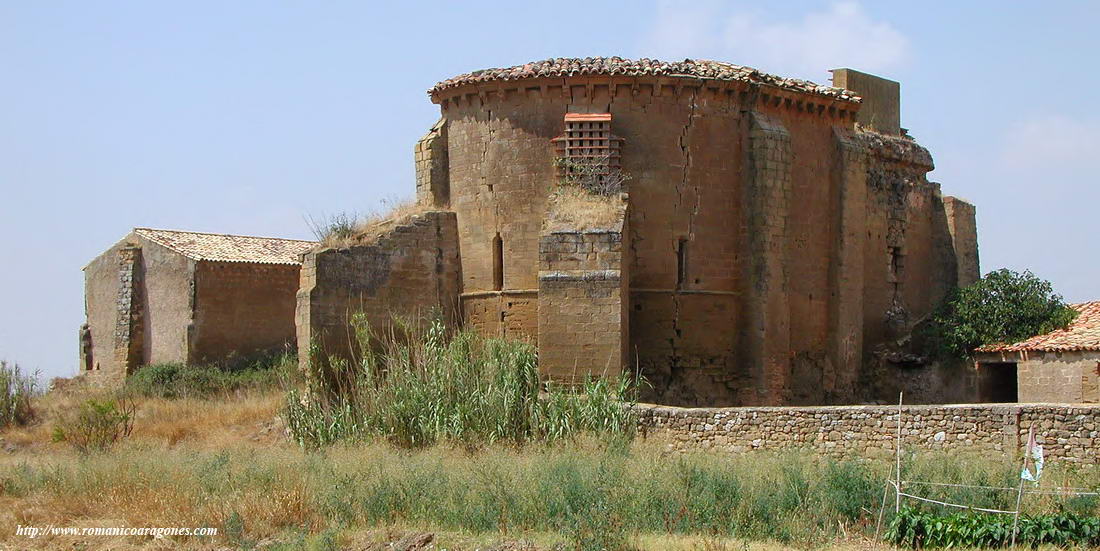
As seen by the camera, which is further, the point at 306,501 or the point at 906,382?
the point at 906,382

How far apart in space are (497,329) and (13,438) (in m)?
9.53

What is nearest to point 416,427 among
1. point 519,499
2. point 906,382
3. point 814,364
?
point 519,499

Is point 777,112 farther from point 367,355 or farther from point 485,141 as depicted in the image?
point 367,355

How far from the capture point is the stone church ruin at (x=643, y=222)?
795 inches

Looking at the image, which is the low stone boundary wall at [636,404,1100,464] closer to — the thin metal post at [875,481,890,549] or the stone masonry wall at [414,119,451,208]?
the thin metal post at [875,481,890,549]

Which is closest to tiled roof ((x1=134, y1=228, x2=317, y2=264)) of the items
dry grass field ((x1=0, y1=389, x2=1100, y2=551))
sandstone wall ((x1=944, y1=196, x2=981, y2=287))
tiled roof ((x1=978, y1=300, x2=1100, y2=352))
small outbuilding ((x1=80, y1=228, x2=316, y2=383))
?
small outbuilding ((x1=80, y1=228, x2=316, y2=383))

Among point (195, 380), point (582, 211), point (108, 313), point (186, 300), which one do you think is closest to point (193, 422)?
point (195, 380)

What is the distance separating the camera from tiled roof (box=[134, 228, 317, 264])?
28.1 m

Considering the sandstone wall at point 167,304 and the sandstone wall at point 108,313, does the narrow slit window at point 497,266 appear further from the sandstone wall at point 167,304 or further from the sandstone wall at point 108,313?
the sandstone wall at point 108,313

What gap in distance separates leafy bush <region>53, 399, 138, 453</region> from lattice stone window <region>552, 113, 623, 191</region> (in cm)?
808

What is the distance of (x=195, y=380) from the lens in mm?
26188

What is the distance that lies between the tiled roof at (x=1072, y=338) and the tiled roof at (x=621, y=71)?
5.43 metres

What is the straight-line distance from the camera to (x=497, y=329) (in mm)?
20656

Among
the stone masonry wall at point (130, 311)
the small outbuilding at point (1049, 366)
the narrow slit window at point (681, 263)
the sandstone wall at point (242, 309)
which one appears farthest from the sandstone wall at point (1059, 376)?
the stone masonry wall at point (130, 311)
